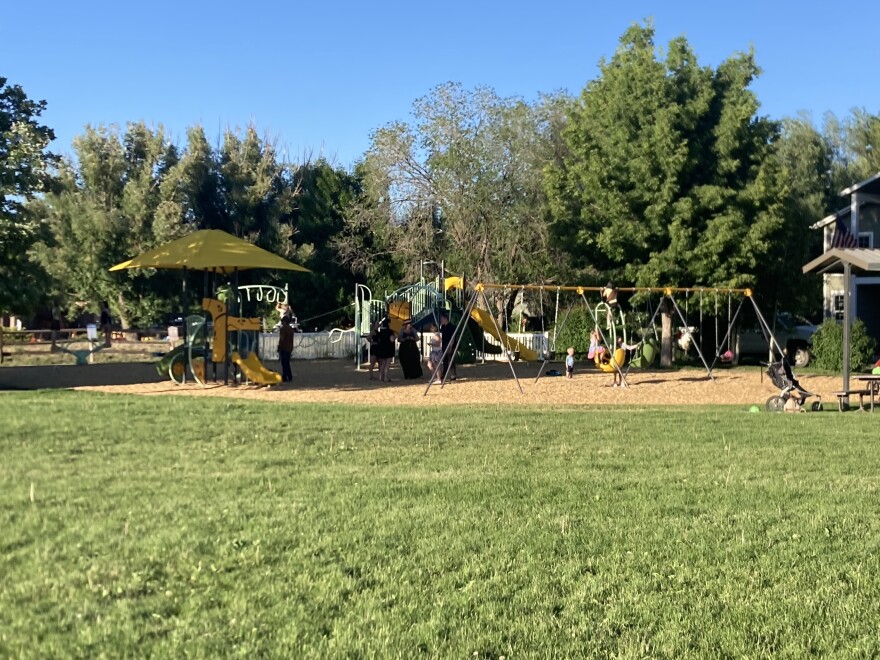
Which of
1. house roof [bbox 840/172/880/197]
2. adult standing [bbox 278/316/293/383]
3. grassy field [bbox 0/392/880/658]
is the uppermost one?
house roof [bbox 840/172/880/197]

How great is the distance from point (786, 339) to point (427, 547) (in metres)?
29.1

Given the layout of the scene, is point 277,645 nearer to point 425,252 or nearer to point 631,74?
point 631,74

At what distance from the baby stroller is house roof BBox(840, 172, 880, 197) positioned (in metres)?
17.1

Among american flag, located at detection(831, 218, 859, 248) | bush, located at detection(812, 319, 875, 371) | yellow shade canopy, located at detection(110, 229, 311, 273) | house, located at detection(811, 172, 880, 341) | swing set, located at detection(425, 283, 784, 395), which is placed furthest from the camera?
house, located at detection(811, 172, 880, 341)

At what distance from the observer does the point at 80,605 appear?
13.1ft

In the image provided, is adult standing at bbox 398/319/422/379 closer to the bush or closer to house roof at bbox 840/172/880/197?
the bush

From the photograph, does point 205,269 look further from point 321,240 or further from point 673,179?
point 321,240

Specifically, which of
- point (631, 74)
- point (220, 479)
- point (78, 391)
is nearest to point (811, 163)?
point (631, 74)

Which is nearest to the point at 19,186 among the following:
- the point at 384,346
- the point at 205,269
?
the point at 205,269

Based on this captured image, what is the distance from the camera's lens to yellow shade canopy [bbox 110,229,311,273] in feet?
53.8

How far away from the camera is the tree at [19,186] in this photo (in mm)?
17000

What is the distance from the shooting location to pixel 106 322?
106 feet

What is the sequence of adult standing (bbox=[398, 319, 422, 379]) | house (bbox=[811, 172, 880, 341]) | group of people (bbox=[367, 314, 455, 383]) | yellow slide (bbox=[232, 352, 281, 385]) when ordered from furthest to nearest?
house (bbox=[811, 172, 880, 341]), adult standing (bbox=[398, 319, 422, 379]), group of people (bbox=[367, 314, 455, 383]), yellow slide (bbox=[232, 352, 281, 385])

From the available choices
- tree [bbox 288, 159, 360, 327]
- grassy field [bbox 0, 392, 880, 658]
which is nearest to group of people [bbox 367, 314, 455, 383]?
grassy field [bbox 0, 392, 880, 658]
